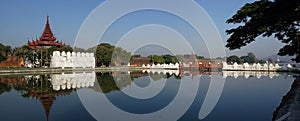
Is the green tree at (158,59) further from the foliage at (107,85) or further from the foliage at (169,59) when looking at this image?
the foliage at (107,85)

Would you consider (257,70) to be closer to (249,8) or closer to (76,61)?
(76,61)

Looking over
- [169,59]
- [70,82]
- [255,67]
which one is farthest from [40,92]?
[169,59]

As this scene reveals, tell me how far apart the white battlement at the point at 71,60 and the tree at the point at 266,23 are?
71.8ft

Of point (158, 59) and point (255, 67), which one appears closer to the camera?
point (255, 67)

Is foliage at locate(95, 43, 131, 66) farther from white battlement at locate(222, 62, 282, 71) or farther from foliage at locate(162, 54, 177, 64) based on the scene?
white battlement at locate(222, 62, 282, 71)

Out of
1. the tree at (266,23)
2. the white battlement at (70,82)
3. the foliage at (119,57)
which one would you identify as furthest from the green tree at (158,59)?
the tree at (266,23)

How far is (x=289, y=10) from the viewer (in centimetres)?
598

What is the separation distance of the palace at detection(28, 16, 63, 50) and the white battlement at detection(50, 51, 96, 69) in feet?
12.3

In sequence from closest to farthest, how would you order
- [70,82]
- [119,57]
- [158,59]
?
[70,82] < [119,57] < [158,59]

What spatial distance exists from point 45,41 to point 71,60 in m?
4.91

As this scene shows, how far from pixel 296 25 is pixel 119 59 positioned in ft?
114

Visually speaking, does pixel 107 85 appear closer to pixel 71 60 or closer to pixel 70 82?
pixel 70 82

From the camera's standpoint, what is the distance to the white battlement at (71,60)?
26.8 meters

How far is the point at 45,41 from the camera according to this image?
3070cm
